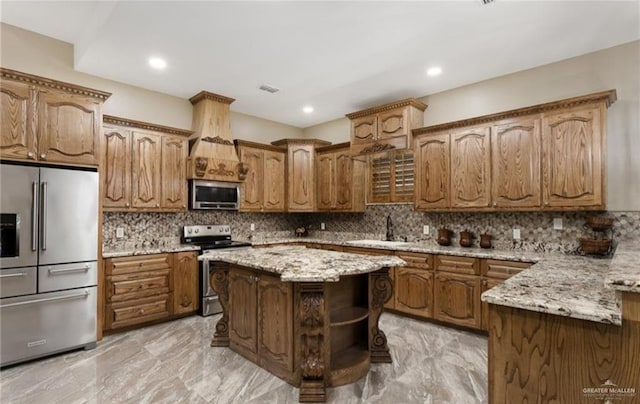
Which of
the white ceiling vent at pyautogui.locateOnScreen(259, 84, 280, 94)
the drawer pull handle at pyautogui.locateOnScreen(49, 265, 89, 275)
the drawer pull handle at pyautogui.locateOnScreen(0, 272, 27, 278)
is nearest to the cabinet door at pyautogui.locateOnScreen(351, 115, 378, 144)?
the white ceiling vent at pyautogui.locateOnScreen(259, 84, 280, 94)

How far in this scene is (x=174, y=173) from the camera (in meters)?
4.29

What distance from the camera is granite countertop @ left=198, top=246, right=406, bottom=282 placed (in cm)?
214

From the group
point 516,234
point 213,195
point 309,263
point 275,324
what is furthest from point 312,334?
point 213,195

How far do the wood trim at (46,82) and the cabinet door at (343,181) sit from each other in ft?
10.7

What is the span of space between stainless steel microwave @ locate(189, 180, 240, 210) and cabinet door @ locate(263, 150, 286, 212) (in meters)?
0.55

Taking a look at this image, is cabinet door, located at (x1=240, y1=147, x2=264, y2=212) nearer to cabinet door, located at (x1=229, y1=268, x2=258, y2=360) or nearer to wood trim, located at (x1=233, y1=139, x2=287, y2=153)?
wood trim, located at (x1=233, y1=139, x2=287, y2=153)

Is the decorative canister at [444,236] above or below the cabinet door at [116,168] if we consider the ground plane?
below

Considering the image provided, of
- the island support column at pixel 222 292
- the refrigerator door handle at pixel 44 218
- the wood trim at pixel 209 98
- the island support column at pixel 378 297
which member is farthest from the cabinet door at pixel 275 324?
the wood trim at pixel 209 98

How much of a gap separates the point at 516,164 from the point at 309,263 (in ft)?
8.42

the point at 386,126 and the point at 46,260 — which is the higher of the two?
the point at 386,126

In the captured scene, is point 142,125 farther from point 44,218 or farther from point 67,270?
point 67,270

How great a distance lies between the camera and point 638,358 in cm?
129

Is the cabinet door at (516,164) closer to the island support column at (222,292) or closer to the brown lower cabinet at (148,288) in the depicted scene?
the island support column at (222,292)

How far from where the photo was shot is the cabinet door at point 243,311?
2.79 meters
